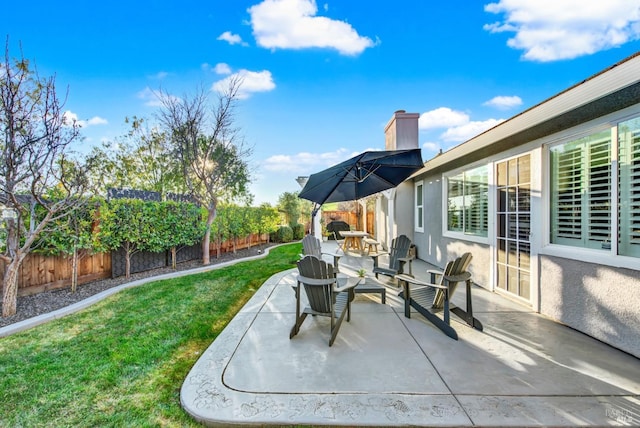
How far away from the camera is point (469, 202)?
580cm

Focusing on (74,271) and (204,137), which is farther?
(204,137)

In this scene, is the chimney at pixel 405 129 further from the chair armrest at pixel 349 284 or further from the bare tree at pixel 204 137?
the chair armrest at pixel 349 284

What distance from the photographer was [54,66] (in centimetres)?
478

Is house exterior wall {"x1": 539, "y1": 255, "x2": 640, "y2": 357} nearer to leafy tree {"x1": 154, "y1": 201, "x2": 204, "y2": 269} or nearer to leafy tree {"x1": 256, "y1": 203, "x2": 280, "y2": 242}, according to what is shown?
leafy tree {"x1": 154, "y1": 201, "x2": 204, "y2": 269}

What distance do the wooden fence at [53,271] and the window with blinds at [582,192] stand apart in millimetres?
8488

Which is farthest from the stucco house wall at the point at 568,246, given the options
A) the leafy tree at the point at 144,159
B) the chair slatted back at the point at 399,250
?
the leafy tree at the point at 144,159

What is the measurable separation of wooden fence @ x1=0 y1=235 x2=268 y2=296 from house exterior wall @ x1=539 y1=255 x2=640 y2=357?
836 centimetres

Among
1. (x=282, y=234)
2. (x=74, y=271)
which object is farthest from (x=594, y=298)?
(x=282, y=234)

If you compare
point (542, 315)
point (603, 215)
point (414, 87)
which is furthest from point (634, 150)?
point (414, 87)

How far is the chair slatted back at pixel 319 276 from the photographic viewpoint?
313 centimetres

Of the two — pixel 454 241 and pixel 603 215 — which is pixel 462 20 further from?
pixel 603 215

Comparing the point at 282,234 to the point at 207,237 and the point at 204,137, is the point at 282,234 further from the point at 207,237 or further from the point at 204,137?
the point at 204,137

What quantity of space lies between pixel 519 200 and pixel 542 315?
1.78 meters

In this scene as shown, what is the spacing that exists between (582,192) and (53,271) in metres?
8.64
